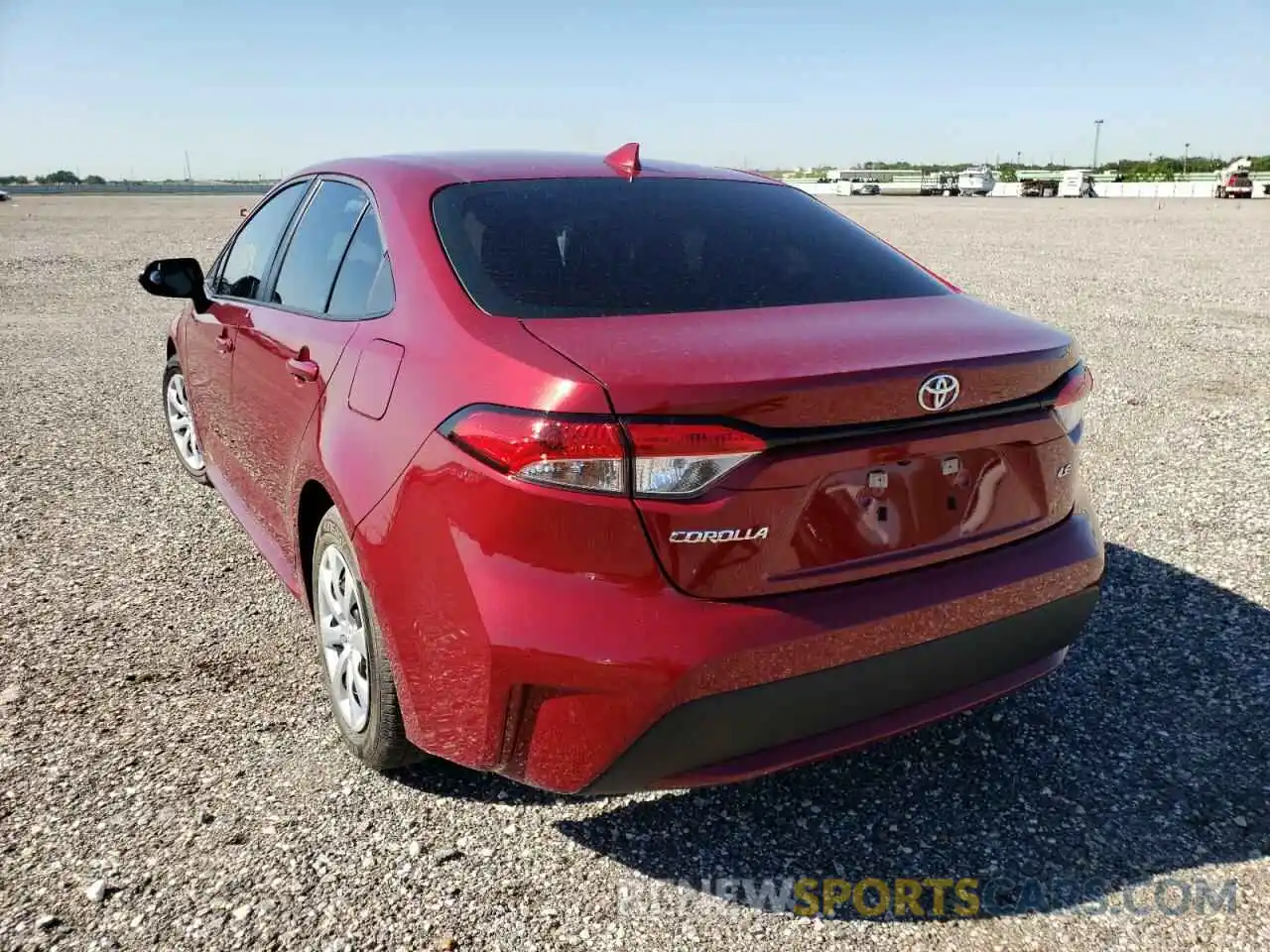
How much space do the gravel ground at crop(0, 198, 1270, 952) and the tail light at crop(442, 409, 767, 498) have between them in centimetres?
104

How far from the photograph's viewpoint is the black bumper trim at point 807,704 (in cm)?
201

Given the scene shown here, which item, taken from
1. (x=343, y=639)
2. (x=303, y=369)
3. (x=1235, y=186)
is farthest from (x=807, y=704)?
(x=1235, y=186)

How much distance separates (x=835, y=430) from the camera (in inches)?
78.8

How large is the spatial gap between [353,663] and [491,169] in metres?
1.48

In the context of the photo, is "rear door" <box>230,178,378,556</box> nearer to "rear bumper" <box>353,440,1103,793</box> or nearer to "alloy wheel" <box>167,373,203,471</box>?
"rear bumper" <box>353,440,1103,793</box>

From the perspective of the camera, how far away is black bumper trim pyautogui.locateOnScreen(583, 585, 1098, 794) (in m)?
2.01

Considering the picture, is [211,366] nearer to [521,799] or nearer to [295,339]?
[295,339]

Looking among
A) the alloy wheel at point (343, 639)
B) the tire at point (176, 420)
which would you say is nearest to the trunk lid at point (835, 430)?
the alloy wheel at point (343, 639)

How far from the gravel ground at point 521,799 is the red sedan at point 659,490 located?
33 centimetres

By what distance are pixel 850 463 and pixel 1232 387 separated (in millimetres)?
6563

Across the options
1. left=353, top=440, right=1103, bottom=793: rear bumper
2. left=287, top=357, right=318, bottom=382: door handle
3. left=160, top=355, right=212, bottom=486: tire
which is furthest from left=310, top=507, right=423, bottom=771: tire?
left=160, top=355, right=212, bottom=486: tire

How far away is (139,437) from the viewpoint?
20.7 feet

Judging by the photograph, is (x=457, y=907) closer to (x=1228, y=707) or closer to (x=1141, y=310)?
(x=1228, y=707)

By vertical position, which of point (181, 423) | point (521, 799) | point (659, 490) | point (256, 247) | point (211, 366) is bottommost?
point (521, 799)
